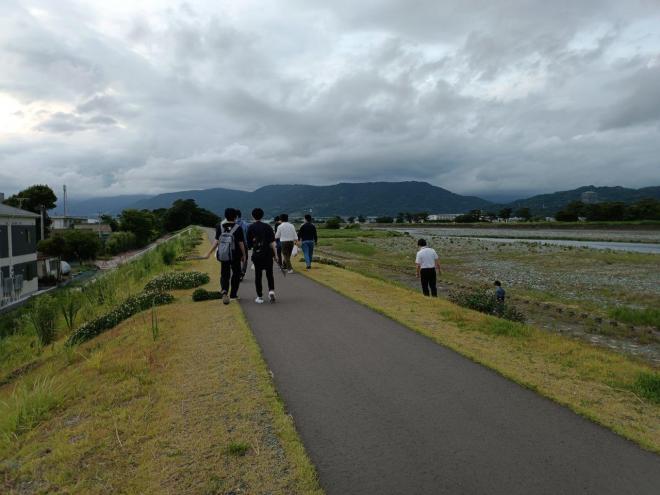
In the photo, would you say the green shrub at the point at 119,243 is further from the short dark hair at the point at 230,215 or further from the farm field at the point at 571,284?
the short dark hair at the point at 230,215

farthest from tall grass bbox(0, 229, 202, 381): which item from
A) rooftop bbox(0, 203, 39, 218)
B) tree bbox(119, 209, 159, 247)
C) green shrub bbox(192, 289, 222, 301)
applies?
tree bbox(119, 209, 159, 247)

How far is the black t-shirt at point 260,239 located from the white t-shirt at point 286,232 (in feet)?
16.2

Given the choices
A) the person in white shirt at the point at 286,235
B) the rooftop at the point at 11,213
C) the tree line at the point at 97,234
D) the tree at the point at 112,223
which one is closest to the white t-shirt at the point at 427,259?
the person in white shirt at the point at 286,235

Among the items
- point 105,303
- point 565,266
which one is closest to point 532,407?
point 105,303

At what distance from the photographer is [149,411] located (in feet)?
16.3

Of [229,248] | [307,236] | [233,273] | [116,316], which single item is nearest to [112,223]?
[307,236]

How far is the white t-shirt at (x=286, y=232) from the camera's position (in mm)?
15273

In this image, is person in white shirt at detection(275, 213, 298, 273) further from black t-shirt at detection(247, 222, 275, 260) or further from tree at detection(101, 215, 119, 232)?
tree at detection(101, 215, 119, 232)

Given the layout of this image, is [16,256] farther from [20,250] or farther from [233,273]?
[233,273]

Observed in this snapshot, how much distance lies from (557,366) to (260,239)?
20.0 ft

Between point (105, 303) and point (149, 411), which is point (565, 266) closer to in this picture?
point (105, 303)

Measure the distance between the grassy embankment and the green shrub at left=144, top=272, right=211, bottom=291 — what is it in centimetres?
602

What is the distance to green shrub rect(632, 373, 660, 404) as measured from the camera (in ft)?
17.6

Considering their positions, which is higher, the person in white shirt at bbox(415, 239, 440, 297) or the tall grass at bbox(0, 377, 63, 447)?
the person in white shirt at bbox(415, 239, 440, 297)
